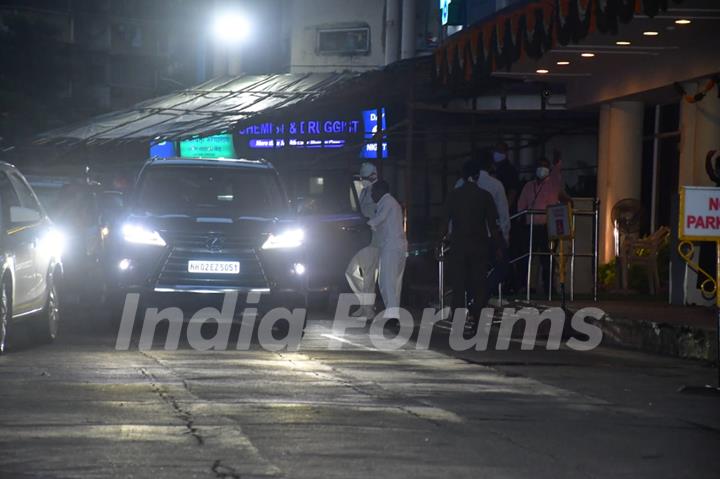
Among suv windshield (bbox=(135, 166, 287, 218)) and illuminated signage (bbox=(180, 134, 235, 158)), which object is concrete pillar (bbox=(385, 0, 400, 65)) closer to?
illuminated signage (bbox=(180, 134, 235, 158))

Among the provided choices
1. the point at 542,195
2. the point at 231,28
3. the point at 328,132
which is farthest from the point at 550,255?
the point at 231,28

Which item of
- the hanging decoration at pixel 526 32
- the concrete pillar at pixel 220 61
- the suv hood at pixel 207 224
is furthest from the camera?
the concrete pillar at pixel 220 61

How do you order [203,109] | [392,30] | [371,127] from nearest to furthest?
[371,127] < [203,109] < [392,30]

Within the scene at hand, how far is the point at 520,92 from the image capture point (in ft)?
96.8

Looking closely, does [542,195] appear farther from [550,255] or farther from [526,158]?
[526,158]

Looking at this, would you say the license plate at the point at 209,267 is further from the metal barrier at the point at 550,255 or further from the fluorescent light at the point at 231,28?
the fluorescent light at the point at 231,28

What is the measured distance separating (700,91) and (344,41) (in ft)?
67.9

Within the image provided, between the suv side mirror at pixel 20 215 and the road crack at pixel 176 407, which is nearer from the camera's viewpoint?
the road crack at pixel 176 407

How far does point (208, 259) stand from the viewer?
54.7ft

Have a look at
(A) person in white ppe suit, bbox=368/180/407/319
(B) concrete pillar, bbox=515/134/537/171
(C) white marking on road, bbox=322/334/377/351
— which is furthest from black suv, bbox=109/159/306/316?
(B) concrete pillar, bbox=515/134/537/171

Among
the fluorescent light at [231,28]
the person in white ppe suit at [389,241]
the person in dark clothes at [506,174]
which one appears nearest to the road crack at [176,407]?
the person in white ppe suit at [389,241]

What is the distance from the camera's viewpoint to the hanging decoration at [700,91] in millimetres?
21203

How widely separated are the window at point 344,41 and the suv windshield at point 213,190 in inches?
923

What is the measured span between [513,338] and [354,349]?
300cm
